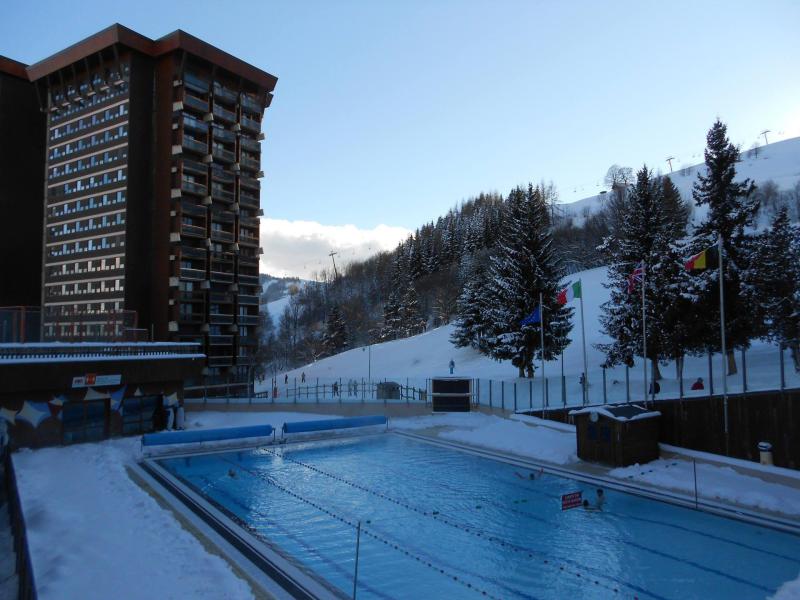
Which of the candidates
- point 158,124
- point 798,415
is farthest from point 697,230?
point 158,124

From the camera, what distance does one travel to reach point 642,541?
11961 mm

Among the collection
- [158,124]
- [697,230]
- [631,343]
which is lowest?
[631,343]

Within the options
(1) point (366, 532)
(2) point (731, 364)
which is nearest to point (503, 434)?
(1) point (366, 532)

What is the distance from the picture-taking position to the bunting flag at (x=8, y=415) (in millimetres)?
19734

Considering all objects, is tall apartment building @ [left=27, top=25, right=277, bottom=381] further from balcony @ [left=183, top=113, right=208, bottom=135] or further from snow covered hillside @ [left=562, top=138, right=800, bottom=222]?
snow covered hillside @ [left=562, top=138, right=800, bottom=222]

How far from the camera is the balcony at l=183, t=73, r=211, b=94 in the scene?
49438mm

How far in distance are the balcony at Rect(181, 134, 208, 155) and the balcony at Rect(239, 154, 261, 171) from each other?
13.8 feet

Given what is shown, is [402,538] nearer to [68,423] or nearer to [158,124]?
[68,423]

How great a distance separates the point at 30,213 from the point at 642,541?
62575 mm

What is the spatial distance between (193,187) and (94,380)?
3072 cm

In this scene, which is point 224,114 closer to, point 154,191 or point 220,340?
point 154,191

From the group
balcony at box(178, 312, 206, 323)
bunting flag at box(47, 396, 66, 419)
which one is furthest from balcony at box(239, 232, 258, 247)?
bunting flag at box(47, 396, 66, 419)

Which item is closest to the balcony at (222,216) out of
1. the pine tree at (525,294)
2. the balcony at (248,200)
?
the balcony at (248,200)

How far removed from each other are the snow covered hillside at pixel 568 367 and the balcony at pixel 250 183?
20843mm
